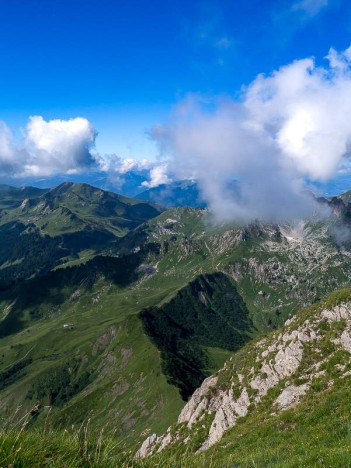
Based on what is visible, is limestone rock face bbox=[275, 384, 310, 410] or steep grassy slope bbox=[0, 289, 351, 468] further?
limestone rock face bbox=[275, 384, 310, 410]

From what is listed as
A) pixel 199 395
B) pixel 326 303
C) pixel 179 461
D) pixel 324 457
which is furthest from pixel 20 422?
pixel 199 395

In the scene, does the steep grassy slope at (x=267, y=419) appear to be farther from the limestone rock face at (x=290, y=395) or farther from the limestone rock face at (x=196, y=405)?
the limestone rock face at (x=196, y=405)

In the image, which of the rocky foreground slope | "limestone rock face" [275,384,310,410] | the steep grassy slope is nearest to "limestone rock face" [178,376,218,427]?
the rocky foreground slope

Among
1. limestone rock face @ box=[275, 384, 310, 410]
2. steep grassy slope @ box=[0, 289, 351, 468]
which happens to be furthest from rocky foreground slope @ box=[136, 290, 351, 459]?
steep grassy slope @ box=[0, 289, 351, 468]

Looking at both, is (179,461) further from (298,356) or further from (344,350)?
(298,356)

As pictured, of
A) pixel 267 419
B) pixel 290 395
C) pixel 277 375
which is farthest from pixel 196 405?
pixel 267 419

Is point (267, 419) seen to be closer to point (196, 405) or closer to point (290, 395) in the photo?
point (290, 395)

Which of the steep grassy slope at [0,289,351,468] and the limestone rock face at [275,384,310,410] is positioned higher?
the steep grassy slope at [0,289,351,468]

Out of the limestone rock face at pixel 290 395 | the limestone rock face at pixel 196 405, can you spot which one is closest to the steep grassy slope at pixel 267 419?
the limestone rock face at pixel 290 395

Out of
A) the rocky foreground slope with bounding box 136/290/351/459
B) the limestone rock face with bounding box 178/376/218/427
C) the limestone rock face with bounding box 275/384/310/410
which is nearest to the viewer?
the limestone rock face with bounding box 275/384/310/410

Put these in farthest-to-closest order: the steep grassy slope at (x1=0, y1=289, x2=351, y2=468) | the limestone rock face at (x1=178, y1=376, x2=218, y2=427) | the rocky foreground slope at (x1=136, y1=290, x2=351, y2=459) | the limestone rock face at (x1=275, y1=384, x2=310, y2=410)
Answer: the limestone rock face at (x1=178, y1=376, x2=218, y2=427), the rocky foreground slope at (x1=136, y1=290, x2=351, y2=459), the limestone rock face at (x1=275, y1=384, x2=310, y2=410), the steep grassy slope at (x1=0, y1=289, x2=351, y2=468)

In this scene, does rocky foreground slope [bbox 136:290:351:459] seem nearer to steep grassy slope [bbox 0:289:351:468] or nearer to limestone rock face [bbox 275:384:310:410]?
limestone rock face [bbox 275:384:310:410]
